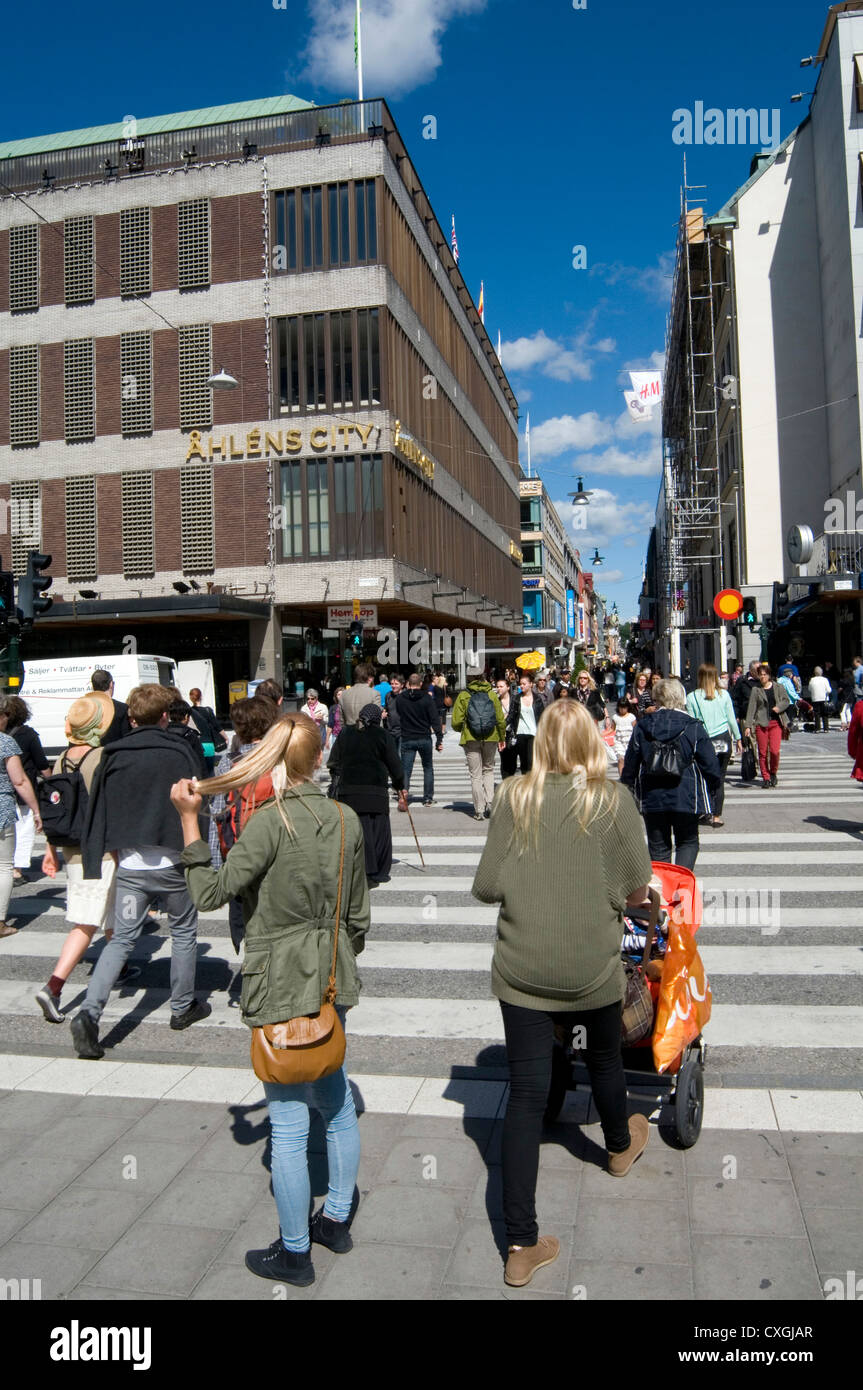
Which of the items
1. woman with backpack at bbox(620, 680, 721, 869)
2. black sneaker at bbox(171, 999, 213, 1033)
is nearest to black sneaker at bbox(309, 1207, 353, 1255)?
black sneaker at bbox(171, 999, 213, 1033)

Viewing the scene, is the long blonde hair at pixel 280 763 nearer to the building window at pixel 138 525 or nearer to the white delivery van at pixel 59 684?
the white delivery van at pixel 59 684

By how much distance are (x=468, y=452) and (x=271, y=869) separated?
151 ft

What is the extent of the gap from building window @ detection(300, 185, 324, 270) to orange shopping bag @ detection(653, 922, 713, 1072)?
31094 mm

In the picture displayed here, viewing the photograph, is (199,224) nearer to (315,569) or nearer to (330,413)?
(330,413)

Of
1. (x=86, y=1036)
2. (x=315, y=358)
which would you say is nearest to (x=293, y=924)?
(x=86, y=1036)

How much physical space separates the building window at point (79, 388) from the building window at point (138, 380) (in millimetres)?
1292

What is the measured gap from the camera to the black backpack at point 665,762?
652 centimetres

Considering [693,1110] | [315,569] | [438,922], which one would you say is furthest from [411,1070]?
[315,569]

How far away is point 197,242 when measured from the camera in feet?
106

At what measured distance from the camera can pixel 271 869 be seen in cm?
317

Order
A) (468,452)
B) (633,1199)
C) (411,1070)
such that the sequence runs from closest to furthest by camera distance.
→ (633,1199), (411,1070), (468,452)

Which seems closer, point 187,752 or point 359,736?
point 187,752

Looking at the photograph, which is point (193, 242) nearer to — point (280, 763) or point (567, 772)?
point (280, 763)

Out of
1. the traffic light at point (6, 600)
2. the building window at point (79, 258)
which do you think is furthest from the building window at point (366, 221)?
the traffic light at point (6, 600)
